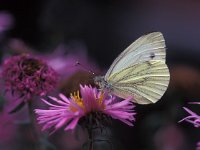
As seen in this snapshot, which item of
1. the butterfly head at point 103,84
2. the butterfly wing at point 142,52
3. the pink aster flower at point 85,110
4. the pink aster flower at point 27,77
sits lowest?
the pink aster flower at point 85,110

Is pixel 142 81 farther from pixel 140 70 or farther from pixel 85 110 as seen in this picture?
pixel 85 110

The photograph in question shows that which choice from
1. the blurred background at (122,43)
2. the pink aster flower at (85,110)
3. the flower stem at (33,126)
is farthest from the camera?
the blurred background at (122,43)

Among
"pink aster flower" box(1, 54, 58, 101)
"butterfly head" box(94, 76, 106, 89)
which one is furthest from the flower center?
"butterfly head" box(94, 76, 106, 89)

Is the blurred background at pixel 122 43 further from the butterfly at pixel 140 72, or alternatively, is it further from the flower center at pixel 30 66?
the butterfly at pixel 140 72

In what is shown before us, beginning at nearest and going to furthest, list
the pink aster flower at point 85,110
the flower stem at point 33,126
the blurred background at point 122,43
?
the pink aster flower at point 85,110
the flower stem at point 33,126
the blurred background at point 122,43

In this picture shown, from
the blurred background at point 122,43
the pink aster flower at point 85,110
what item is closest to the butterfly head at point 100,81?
the pink aster flower at point 85,110

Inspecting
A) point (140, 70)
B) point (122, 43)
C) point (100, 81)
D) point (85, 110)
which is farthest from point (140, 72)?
point (122, 43)

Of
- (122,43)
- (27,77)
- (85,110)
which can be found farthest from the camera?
(122,43)

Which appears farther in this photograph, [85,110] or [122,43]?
[122,43]
